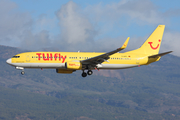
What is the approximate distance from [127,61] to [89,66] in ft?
34.2

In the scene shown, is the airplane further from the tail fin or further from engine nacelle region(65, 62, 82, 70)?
the tail fin

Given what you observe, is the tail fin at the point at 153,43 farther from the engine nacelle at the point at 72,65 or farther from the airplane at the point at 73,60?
the engine nacelle at the point at 72,65

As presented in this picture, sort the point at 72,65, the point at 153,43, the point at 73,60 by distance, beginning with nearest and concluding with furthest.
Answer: the point at 72,65, the point at 73,60, the point at 153,43

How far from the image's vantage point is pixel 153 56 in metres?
78.1

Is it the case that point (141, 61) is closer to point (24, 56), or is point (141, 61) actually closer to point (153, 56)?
point (153, 56)

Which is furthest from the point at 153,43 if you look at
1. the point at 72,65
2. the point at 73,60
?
the point at 72,65

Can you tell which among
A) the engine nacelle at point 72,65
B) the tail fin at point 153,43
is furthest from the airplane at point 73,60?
the tail fin at point 153,43

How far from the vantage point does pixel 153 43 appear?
3255 inches

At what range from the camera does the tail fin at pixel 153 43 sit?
270 feet

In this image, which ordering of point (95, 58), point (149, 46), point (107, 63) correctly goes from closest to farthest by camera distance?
point (95, 58) → point (107, 63) → point (149, 46)

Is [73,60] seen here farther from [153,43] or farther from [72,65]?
[153,43]

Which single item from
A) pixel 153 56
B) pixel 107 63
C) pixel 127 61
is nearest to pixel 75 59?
pixel 107 63

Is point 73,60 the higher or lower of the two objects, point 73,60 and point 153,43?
the lower

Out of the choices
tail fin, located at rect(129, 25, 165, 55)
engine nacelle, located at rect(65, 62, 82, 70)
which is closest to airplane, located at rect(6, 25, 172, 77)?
engine nacelle, located at rect(65, 62, 82, 70)
